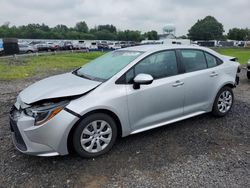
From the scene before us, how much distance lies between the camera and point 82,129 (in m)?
3.46

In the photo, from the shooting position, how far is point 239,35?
101250mm

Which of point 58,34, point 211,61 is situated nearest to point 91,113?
point 211,61

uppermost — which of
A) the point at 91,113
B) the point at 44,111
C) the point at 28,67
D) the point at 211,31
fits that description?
the point at 211,31

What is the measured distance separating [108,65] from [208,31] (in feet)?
370

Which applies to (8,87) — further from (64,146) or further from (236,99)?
(236,99)

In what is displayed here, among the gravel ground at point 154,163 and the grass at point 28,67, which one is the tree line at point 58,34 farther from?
the gravel ground at point 154,163

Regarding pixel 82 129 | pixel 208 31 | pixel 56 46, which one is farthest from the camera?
pixel 208 31

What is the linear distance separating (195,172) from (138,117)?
1.16 meters

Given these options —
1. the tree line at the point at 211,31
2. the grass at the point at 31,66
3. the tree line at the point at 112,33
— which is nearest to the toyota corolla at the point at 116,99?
the grass at the point at 31,66

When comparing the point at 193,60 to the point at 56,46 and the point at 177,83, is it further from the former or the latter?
the point at 56,46

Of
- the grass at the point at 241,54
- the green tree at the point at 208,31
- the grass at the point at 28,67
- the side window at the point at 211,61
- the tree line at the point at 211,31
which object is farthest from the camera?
the green tree at the point at 208,31

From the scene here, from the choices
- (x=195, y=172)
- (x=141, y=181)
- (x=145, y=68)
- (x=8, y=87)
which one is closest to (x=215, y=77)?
(x=145, y=68)

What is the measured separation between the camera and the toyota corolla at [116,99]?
3.33 meters

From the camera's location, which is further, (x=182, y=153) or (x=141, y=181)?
(x=182, y=153)
